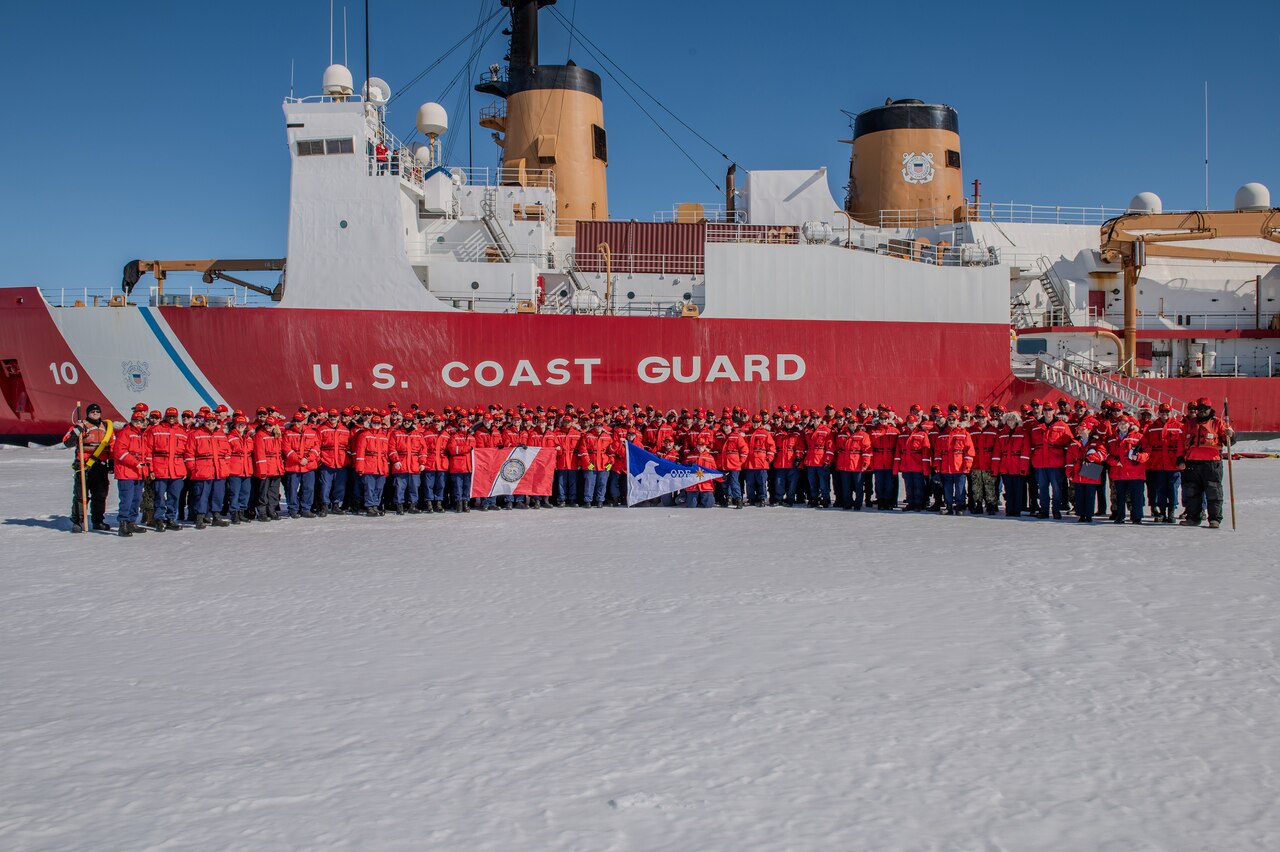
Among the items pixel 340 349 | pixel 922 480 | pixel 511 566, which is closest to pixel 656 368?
pixel 340 349

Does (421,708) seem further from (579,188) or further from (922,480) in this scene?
(579,188)

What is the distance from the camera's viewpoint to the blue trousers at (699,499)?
12.2 m

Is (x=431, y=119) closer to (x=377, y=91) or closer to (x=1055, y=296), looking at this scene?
(x=377, y=91)

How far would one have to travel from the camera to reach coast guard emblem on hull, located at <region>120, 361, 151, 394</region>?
58.8ft

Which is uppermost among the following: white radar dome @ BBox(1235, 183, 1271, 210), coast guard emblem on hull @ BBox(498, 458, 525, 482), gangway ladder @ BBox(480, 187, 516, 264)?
white radar dome @ BBox(1235, 183, 1271, 210)

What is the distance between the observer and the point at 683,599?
595 centimetres

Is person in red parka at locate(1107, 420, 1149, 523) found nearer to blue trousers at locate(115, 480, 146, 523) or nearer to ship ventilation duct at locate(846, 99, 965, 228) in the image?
blue trousers at locate(115, 480, 146, 523)

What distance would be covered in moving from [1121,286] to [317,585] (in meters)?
22.7

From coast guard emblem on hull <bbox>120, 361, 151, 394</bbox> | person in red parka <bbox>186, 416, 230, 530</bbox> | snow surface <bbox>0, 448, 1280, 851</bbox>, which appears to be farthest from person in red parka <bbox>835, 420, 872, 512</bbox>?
coast guard emblem on hull <bbox>120, 361, 151, 394</bbox>

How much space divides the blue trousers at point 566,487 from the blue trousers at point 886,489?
12.8 ft

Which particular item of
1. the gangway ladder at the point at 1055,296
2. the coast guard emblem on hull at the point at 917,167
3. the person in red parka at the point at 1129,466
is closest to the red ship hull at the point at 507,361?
the gangway ladder at the point at 1055,296

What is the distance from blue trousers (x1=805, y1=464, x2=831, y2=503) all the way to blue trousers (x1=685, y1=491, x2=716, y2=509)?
1309mm

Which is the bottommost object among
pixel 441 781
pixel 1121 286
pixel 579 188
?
pixel 441 781

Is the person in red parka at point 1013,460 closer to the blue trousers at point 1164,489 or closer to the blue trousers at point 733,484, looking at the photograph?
the blue trousers at point 1164,489
